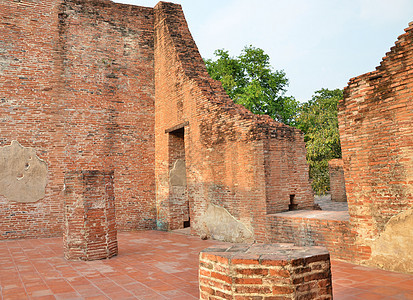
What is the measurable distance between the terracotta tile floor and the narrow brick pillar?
0.93 ft

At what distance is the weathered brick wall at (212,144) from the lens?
23.7 ft

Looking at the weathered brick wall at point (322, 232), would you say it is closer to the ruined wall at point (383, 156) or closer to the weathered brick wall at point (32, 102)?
the ruined wall at point (383, 156)

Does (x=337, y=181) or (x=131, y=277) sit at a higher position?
(x=337, y=181)

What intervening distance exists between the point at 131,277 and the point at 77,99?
23.7 ft

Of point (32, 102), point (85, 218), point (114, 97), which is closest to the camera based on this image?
point (85, 218)

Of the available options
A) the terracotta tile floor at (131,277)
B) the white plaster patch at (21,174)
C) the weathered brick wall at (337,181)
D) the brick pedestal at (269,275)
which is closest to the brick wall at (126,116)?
the white plaster patch at (21,174)

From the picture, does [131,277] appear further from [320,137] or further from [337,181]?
[320,137]

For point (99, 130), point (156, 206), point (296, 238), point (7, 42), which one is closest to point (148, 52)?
point (99, 130)

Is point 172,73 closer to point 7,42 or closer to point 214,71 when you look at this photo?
point 7,42

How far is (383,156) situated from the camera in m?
Answer: 5.03

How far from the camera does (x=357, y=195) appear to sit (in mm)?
5367

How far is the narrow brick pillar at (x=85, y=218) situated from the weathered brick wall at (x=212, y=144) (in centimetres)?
293

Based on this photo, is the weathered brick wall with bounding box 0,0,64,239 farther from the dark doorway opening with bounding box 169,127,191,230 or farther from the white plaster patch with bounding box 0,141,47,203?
the dark doorway opening with bounding box 169,127,191,230

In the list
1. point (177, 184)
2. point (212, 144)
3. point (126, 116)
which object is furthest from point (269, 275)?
point (126, 116)
